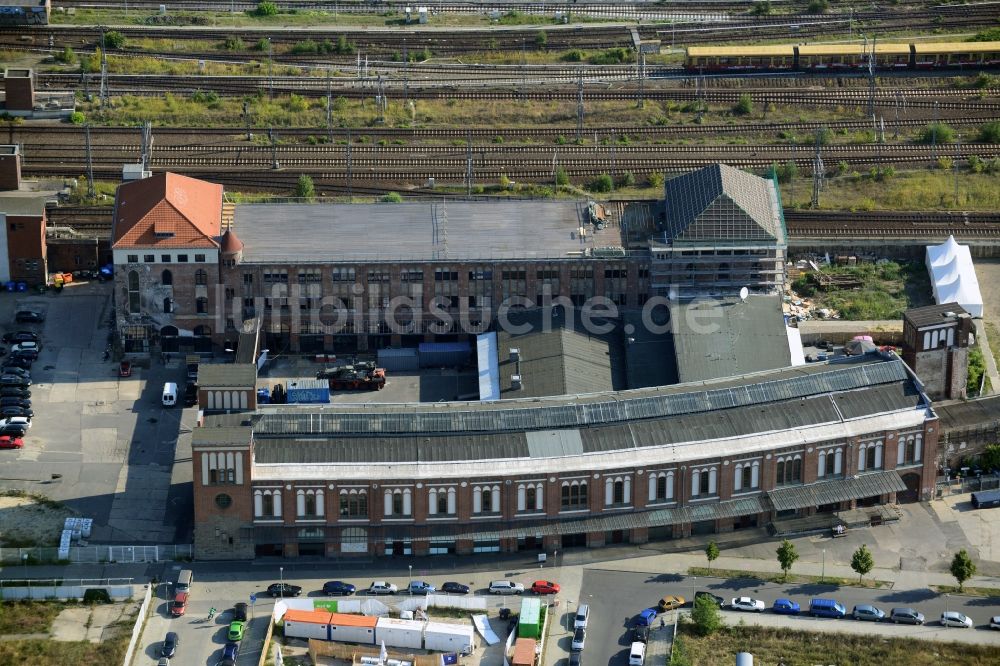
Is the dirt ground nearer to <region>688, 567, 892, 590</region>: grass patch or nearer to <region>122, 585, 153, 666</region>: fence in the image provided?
<region>122, 585, 153, 666</region>: fence

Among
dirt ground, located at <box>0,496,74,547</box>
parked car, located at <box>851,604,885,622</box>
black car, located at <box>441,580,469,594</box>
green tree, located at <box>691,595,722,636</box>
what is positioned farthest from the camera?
dirt ground, located at <box>0,496,74,547</box>

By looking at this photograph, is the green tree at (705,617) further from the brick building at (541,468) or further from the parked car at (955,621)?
the parked car at (955,621)

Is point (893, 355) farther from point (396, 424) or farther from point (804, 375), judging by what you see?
point (396, 424)

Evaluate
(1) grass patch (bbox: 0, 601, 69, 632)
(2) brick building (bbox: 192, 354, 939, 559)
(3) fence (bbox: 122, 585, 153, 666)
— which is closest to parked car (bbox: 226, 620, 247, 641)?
(3) fence (bbox: 122, 585, 153, 666)

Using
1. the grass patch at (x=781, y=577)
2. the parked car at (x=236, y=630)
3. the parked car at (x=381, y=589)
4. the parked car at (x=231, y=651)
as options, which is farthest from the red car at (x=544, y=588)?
the parked car at (x=231, y=651)

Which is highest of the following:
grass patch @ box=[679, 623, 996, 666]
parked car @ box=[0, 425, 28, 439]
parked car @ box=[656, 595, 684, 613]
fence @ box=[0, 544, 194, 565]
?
parked car @ box=[0, 425, 28, 439]

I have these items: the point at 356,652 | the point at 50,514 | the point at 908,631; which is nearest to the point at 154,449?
the point at 50,514

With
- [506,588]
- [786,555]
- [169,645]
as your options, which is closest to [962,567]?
[786,555]
